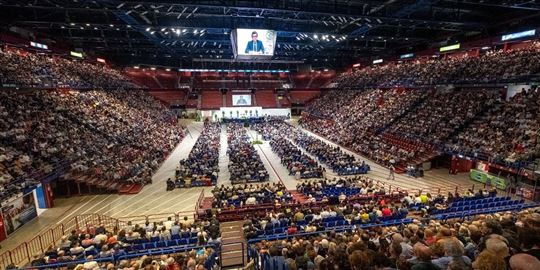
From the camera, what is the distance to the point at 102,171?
19.2m

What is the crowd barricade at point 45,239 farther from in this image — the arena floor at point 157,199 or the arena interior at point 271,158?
the arena floor at point 157,199

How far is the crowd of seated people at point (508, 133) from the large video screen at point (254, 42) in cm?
1664

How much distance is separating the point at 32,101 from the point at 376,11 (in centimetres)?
2824

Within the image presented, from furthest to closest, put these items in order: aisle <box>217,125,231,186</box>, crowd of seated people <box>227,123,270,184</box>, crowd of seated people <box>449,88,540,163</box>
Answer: aisle <box>217,125,231,186</box>, crowd of seated people <box>227,123,270,184</box>, crowd of seated people <box>449,88,540,163</box>

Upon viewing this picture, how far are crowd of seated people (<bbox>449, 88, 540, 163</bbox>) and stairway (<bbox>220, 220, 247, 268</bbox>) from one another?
57.6 ft

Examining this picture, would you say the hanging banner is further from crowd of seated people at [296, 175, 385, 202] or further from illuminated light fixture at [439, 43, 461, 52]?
illuminated light fixture at [439, 43, 461, 52]

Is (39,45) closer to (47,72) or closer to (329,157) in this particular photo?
(47,72)

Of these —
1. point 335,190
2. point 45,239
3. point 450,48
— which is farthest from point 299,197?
point 450,48

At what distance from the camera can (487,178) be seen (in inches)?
754

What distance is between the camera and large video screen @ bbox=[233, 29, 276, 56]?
2134cm

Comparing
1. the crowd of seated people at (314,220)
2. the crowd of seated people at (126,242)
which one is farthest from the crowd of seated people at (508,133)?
the crowd of seated people at (126,242)

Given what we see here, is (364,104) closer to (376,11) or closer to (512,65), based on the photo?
(512,65)

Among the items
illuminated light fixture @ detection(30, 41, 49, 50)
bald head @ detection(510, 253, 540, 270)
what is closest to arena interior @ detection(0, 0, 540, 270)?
bald head @ detection(510, 253, 540, 270)

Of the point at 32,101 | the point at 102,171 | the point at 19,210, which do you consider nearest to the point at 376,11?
the point at 102,171
